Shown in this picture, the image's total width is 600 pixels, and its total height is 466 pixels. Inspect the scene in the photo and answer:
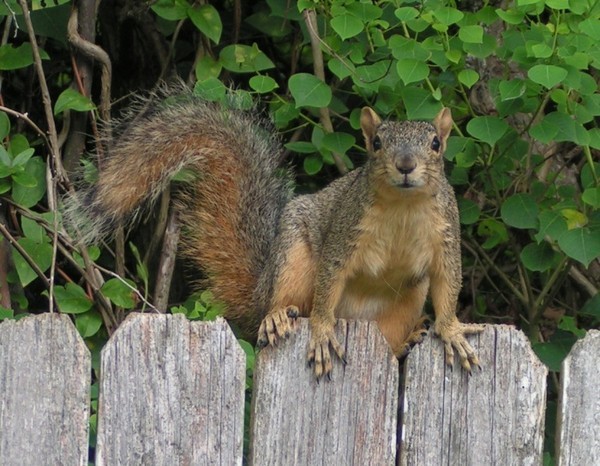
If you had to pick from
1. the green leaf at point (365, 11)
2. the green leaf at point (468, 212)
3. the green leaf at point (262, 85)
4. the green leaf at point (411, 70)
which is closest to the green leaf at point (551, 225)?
the green leaf at point (468, 212)

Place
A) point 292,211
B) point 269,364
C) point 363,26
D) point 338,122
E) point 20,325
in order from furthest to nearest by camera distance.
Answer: point 338,122 → point 292,211 → point 363,26 → point 269,364 → point 20,325

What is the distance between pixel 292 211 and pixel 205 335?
2.64 ft

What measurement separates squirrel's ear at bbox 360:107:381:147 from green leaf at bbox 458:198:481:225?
305 mm

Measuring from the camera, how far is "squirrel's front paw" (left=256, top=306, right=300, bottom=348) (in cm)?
174

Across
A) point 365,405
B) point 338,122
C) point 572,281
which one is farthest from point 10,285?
point 572,281

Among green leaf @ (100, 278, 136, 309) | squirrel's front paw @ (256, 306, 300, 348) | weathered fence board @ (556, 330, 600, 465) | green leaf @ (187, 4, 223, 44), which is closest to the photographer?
weathered fence board @ (556, 330, 600, 465)

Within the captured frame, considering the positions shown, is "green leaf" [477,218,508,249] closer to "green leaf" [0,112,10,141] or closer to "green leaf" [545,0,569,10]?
"green leaf" [545,0,569,10]

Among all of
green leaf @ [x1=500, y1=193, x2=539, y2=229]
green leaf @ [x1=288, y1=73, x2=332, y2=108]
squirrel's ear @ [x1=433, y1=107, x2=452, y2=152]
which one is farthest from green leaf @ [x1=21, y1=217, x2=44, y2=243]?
green leaf @ [x1=500, y1=193, x2=539, y2=229]

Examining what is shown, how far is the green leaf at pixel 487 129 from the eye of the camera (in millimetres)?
2125

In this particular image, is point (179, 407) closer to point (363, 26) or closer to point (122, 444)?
point (122, 444)

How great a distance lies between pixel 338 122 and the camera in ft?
8.58

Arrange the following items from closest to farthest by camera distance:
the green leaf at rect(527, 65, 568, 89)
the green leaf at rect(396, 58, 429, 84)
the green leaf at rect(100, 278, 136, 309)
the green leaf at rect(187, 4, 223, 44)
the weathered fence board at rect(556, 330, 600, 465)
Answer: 1. the weathered fence board at rect(556, 330, 600, 465)
2. the green leaf at rect(527, 65, 568, 89)
3. the green leaf at rect(396, 58, 429, 84)
4. the green leaf at rect(100, 278, 136, 309)
5. the green leaf at rect(187, 4, 223, 44)

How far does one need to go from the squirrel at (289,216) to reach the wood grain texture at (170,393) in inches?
10.4

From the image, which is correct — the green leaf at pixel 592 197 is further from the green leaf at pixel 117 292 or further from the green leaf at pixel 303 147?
the green leaf at pixel 117 292
